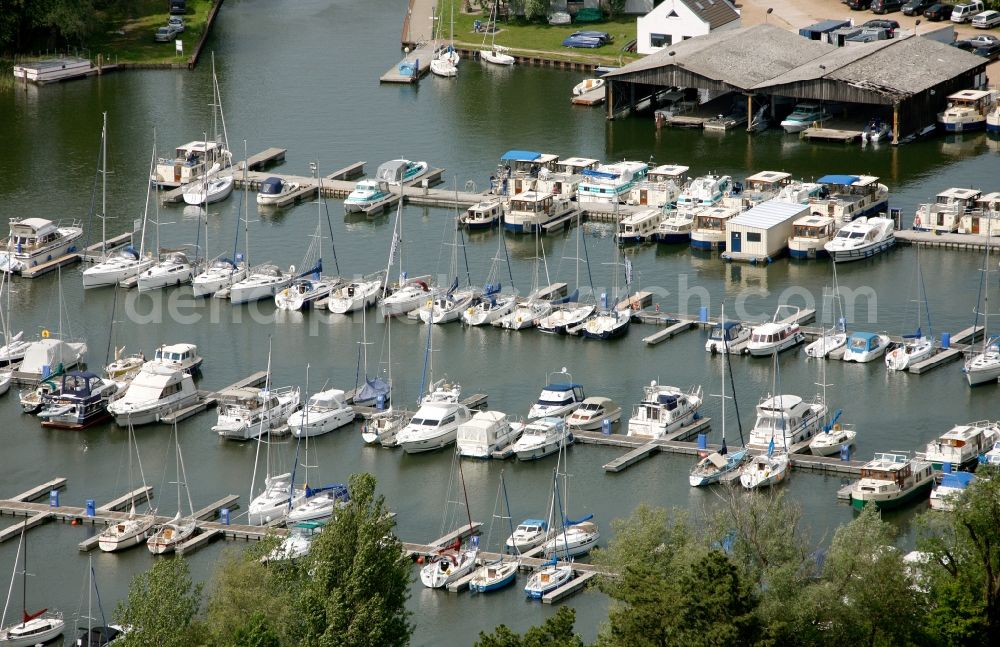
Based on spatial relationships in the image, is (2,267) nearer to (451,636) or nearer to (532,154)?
(532,154)

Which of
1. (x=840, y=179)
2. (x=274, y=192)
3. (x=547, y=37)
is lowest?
(x=274, y=192)

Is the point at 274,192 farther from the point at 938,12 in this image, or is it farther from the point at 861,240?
the point at 938,12

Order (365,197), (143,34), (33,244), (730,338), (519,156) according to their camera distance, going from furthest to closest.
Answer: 1. (143,34)
2. (519,156)
3. (365,197)
4. (33,244)
5. (730,338)

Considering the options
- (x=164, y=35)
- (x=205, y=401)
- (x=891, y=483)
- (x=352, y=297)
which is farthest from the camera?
(x=164, y=35)

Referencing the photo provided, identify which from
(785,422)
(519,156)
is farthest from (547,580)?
(519,156)

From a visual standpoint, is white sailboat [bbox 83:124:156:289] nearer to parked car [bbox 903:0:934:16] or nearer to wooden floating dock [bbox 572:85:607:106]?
wooden floating dock [bbox 572:85:607:106]

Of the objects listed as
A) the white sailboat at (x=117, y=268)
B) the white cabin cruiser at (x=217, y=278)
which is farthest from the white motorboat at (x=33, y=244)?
the white cabin cruiser at (x=217, y=278)
